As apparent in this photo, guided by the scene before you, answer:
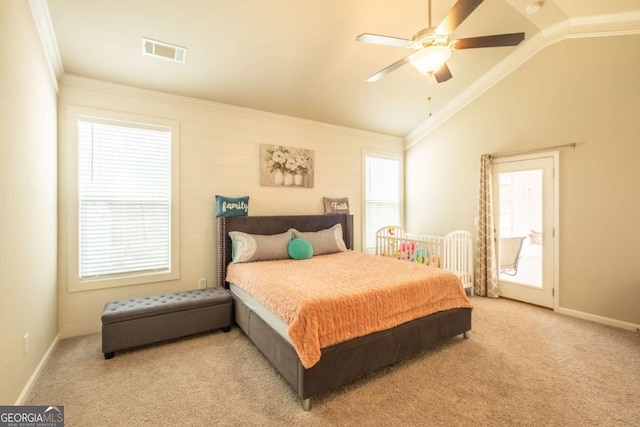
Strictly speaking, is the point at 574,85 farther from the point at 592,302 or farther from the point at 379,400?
the point at 379,400

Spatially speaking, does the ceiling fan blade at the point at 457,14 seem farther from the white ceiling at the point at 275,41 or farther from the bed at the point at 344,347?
the bed at the point at 344,347

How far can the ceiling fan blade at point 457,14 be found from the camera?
174cm

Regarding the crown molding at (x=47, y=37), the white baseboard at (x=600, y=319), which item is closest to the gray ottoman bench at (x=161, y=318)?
the crown molding at (x=47, y=37)

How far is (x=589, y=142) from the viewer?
10.8ft

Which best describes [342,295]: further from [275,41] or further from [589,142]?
[589,142]

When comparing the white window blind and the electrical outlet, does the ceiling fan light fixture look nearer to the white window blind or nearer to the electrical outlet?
the white window blind

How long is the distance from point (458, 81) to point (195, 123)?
12.1 feet

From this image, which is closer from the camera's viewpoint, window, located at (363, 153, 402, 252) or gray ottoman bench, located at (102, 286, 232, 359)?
gray ottoman bench, located at (102, 286, 232, 359)

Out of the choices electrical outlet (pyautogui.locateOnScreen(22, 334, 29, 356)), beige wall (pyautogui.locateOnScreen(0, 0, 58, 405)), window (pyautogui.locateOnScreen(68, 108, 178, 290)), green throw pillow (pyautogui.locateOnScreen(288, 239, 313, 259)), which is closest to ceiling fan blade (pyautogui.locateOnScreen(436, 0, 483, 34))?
green throw pillow (pyautogui.locateOnScreen(288, 239, 313, 259))

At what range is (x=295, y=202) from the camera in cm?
433

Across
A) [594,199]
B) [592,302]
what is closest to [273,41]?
[594,199]

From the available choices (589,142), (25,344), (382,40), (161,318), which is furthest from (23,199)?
(589,142)

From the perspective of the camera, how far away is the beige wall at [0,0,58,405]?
5.33 ft

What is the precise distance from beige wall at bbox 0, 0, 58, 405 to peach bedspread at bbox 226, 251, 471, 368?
1.56 metres
